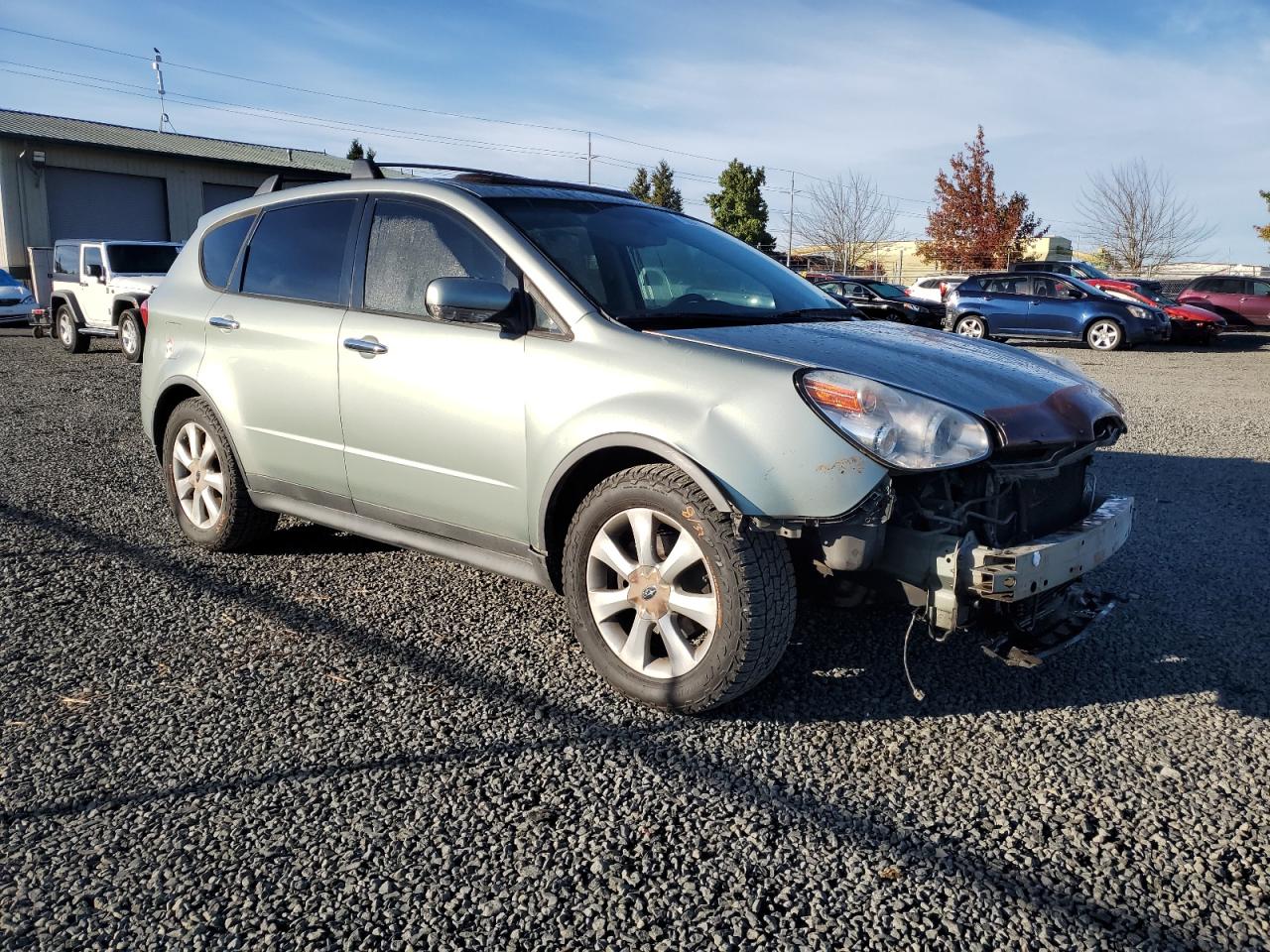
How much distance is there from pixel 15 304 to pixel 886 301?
18916mm

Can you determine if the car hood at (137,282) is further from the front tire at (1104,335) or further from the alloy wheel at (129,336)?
the front tire at (1104,335)

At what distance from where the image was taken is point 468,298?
139 inches

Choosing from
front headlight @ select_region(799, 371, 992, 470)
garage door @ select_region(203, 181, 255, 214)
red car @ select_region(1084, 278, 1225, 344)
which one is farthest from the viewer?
garage door @ select_region(203, 181, 255, 214)

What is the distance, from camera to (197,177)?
107 feet

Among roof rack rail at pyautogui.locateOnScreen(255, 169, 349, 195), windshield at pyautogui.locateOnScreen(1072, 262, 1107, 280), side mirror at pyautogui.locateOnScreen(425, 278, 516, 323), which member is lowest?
side mirror at pyautogui.locateOnScreen(425, 278, 516, 323)

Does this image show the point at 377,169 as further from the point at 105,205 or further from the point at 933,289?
the point at 105,205

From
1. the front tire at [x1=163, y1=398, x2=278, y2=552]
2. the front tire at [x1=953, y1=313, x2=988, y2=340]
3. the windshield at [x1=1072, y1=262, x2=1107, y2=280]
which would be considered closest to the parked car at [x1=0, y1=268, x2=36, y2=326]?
the front tire at [x1=163, y1=398, x2=278, y2=552]

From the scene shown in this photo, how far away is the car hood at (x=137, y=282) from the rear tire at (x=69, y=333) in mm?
1577

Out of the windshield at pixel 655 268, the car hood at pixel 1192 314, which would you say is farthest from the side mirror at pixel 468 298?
the car hood at pixel 1192 314

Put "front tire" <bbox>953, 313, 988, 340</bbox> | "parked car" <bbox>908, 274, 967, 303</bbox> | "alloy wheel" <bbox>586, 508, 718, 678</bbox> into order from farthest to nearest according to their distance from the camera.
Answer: "parked car" <bbox>908, 274, 967, 303</bbox> < "front tire" <bbox>953, 313, 988, 340</bbox> < "alloy wheel" <bbox>586, 508, 718, 678</bbox>

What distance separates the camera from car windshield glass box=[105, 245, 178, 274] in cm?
1614

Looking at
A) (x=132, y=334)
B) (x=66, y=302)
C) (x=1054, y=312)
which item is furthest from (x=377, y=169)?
(x=1054, y=312)

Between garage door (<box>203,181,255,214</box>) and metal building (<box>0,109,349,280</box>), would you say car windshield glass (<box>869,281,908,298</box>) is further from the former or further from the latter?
garage door (<box>203,181,255,214</box>)

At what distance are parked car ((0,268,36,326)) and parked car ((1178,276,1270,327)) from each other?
87.0 feet
